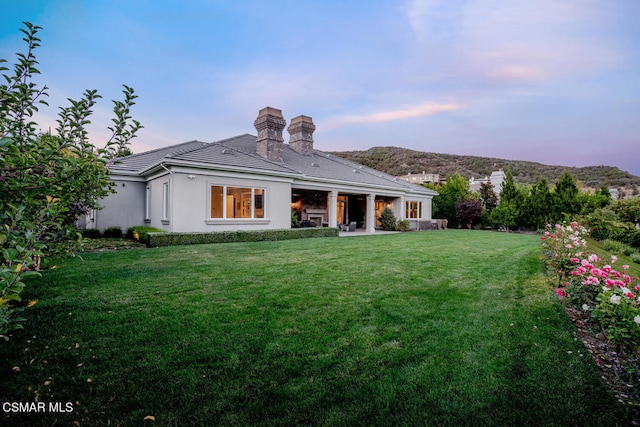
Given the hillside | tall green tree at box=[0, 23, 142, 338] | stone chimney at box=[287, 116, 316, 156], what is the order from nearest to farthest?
tall green tree at box=[0, 23, 142, 338] → stone chimney at box=[287, 116, 316, 156] → the hillside

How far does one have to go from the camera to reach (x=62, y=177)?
237 cm

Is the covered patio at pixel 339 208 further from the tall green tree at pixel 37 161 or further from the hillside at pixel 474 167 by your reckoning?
the hillside at pixel 474 167

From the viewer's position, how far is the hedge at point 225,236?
34.1 ft

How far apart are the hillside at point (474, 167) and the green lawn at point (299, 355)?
1871 inches

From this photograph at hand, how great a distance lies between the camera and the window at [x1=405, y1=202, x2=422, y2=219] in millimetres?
23172

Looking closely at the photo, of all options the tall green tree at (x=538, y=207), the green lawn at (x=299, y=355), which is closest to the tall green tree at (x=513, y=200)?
the tall green tree at (x=538, y=207)

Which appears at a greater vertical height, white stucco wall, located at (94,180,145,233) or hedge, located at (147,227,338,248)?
white stucco wall, located at (94,180,145,233)

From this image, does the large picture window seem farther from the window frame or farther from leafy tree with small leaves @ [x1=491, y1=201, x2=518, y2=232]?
leafy tree with small leaves @ [x1=491, y1=201, x2=518, y2=232]

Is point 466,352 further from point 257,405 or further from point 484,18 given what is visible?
point 484,18

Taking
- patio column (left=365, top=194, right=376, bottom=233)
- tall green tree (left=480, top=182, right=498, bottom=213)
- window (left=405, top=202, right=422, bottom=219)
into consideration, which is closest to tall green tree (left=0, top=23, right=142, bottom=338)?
patio column (left=365, top=194, right=376, bottom=233)

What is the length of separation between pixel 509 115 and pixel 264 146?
16850 mm

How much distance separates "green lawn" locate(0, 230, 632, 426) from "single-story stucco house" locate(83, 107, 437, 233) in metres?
6.43

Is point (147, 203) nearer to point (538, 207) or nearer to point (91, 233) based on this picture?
point (91, 233)

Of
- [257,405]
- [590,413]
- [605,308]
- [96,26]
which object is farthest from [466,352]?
[96,26]
